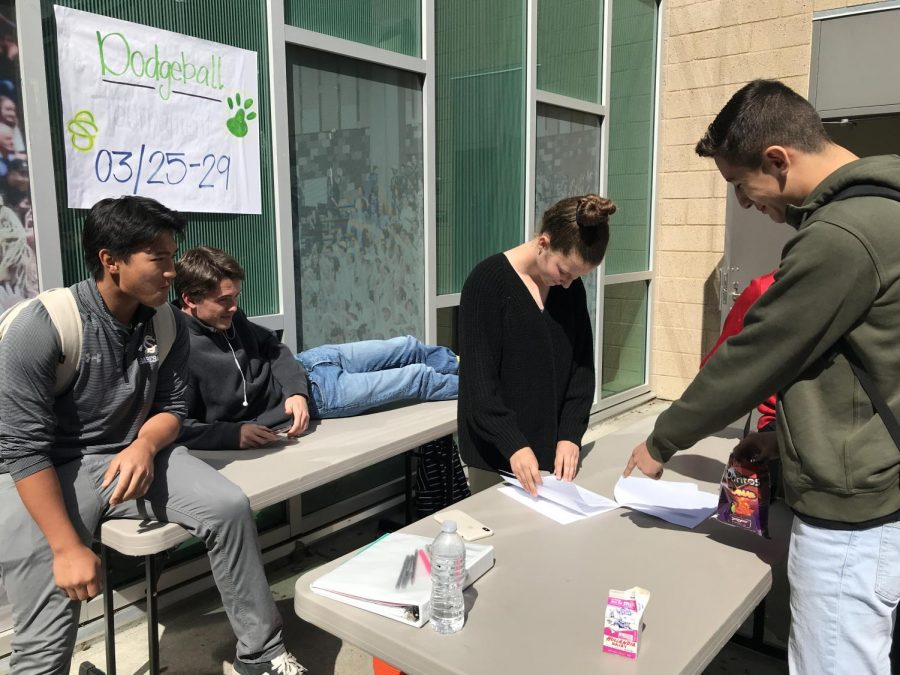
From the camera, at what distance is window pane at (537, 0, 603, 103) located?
4520 mm

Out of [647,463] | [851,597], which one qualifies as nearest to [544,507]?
[647,463]

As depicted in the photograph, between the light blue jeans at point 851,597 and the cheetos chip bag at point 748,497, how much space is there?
0.27 m

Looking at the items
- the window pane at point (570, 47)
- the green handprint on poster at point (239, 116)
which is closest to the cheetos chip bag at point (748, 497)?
the green handprint on poster at point (239, 116)

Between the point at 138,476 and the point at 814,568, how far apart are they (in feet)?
5.44

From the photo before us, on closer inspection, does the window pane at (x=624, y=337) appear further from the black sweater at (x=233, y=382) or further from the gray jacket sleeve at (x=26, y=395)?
the gray jacket sleeve at (x=26, y=395)

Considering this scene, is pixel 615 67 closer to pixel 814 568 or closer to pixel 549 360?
pixel 549 360

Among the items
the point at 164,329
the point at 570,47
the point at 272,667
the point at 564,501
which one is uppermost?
the point at 570,47

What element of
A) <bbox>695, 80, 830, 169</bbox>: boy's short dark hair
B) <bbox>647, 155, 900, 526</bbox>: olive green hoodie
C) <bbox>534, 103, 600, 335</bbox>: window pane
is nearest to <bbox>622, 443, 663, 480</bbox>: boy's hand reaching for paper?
<bbox>647, 155, 900, 526</bbox>: olive green hoodie

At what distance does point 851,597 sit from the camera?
1261mm

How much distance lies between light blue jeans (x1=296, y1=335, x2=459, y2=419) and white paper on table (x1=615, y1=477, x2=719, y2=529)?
1.36 metres

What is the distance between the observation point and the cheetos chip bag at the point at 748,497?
1581 millimetres

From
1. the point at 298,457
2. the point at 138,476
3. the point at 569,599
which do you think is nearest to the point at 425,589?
the point at 569,599

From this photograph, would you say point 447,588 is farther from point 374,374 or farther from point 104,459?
point 374,374

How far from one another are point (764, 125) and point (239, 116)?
2.20 m
